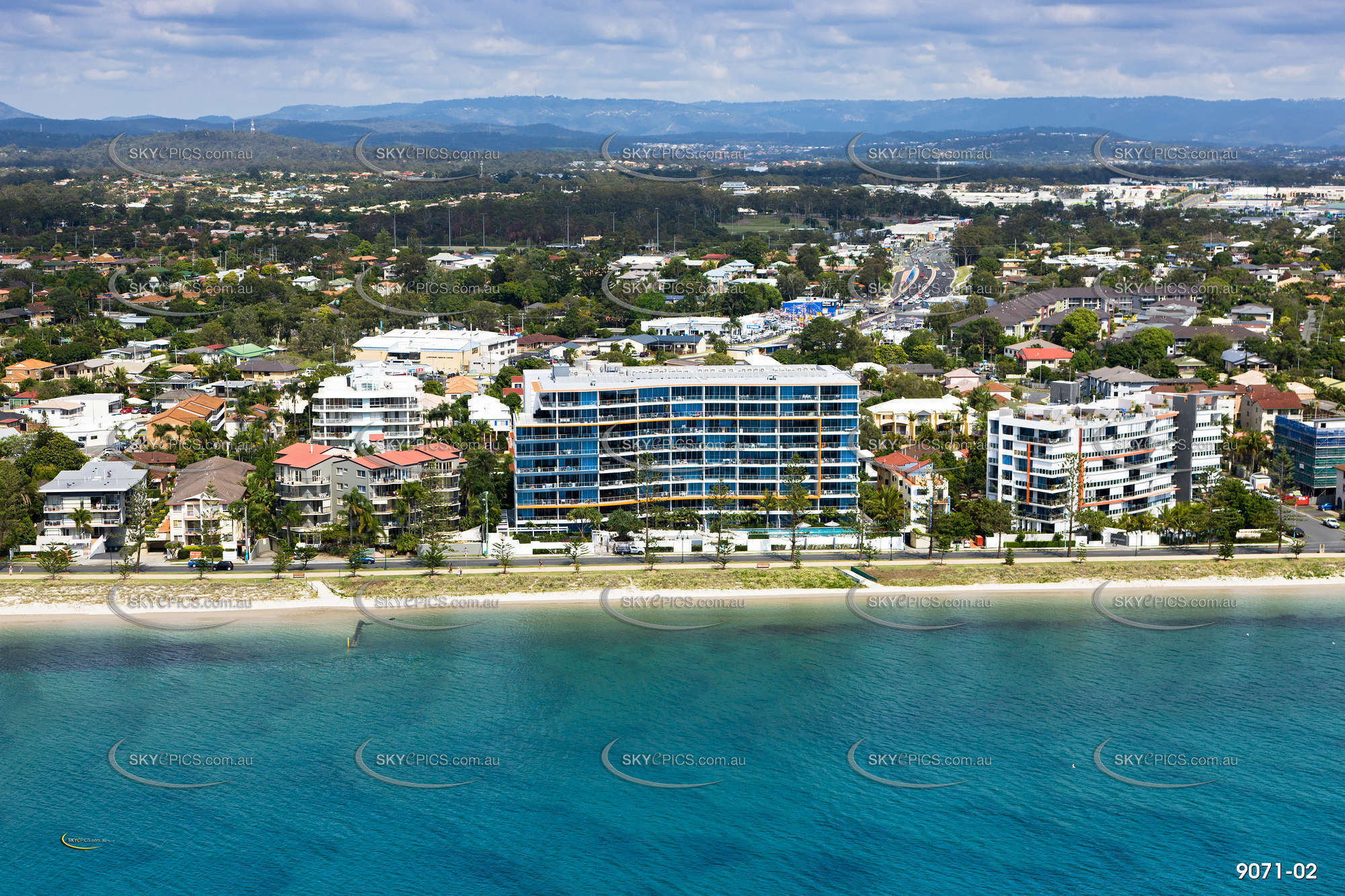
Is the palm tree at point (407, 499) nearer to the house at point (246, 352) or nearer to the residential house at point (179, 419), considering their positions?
the residential house at point (179, 419)

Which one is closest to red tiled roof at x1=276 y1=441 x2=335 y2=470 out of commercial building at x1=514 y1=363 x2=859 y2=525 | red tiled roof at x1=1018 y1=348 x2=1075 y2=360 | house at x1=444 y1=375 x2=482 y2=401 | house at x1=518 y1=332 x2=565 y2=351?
commercial building at x1=514 y1=363 x2=859 y2=525

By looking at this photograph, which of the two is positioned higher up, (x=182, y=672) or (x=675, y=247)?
(x=675, y=247)

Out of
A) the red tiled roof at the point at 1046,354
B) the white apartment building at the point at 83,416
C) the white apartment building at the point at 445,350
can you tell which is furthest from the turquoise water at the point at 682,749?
the red tiled roof at the point at 1046,354

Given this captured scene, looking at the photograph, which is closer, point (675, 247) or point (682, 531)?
point (682, 531)

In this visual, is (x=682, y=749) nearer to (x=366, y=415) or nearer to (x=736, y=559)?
(x=736, y=559)

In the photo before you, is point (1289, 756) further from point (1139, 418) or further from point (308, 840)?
point (308, 840)

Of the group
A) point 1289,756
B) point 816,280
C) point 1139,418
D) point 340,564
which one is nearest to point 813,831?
point 1289,756
